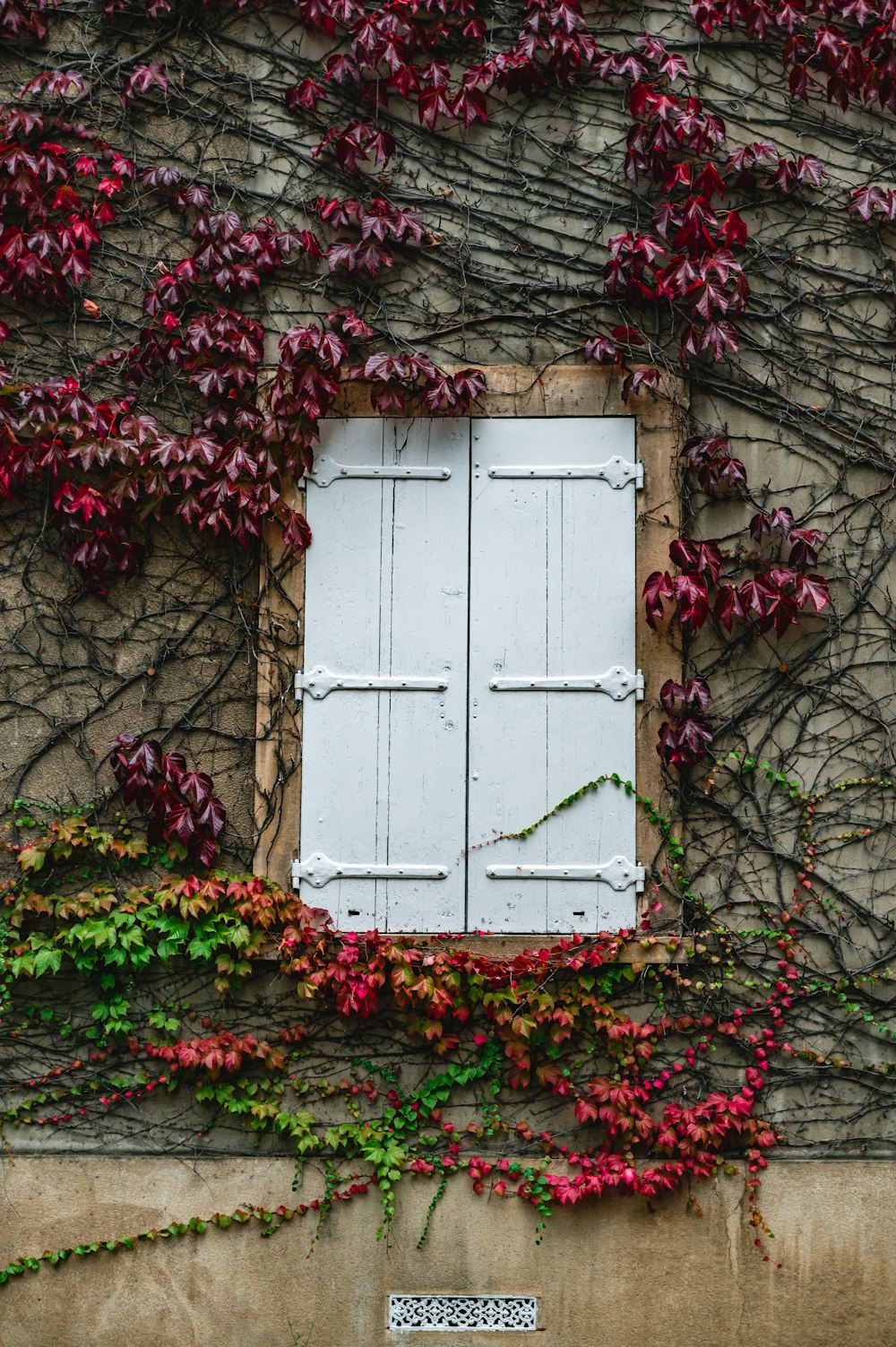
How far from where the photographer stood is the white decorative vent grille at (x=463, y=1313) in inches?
156

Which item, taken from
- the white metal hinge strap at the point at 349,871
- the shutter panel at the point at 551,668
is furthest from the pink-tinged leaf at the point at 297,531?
the white metal hinge strap at the point at 349,871

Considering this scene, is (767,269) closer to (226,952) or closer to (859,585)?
(859,585)

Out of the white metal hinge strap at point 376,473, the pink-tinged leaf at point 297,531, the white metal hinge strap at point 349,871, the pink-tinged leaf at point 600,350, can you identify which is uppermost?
the pink-tinged leaf at point 600,350

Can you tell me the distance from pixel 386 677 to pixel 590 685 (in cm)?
76

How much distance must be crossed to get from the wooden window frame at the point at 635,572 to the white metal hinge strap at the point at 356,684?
2.8 inches

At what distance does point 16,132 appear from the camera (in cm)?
443

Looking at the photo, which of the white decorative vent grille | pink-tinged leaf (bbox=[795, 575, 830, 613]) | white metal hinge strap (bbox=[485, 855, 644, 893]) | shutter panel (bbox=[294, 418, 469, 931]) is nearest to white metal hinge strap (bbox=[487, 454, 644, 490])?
shutter panel (bbox=[294, 418, 469, 931])

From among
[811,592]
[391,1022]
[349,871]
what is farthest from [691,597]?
[391,1022]

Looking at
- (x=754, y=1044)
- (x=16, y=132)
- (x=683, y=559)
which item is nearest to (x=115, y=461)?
(x=16, y=132)

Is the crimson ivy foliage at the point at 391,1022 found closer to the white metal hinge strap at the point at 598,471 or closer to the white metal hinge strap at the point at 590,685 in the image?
the white metal hinge strap at the point at 590,685

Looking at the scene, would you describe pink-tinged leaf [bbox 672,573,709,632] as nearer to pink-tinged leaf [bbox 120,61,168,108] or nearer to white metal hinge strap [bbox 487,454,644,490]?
white metal hinge strap [bbox 487,454,644,490]

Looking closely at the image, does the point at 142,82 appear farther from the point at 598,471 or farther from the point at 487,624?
the point at 487,624

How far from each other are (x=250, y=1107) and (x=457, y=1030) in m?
0.78

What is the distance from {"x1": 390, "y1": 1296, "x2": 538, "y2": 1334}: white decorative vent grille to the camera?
3.95 metres
